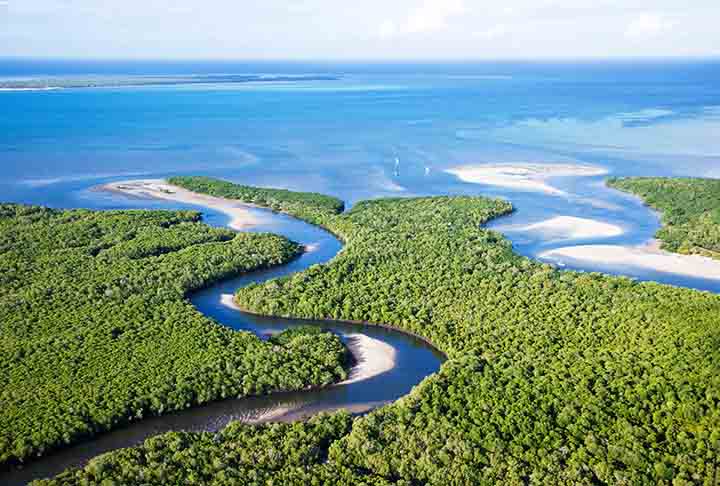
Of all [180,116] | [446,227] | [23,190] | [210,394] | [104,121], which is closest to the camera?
[210,394]

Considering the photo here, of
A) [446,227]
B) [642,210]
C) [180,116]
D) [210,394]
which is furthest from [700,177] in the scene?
[180,116]

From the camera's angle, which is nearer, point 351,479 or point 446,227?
point 351,479

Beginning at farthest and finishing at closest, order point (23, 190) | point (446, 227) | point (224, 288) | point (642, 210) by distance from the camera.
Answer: point (23, 190) → point (642, 210) → point (446, 227) → point (224, 288)

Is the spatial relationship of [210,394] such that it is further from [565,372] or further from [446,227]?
[446,227]

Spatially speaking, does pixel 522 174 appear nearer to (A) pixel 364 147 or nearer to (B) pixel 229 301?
(A) pixel 364 147

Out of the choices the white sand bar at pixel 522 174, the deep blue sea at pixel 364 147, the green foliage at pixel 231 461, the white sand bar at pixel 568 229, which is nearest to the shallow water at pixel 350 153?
the deep blue sea at pixel 364 147

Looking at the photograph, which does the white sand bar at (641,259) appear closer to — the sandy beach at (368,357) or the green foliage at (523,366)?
the green foliage at (523,366)

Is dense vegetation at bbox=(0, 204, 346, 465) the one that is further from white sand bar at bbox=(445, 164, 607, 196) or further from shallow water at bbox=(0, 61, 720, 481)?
white sand bar at bbox=(445, 164, 607, 196)

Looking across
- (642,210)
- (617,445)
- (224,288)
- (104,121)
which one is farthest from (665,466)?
(104,121)
